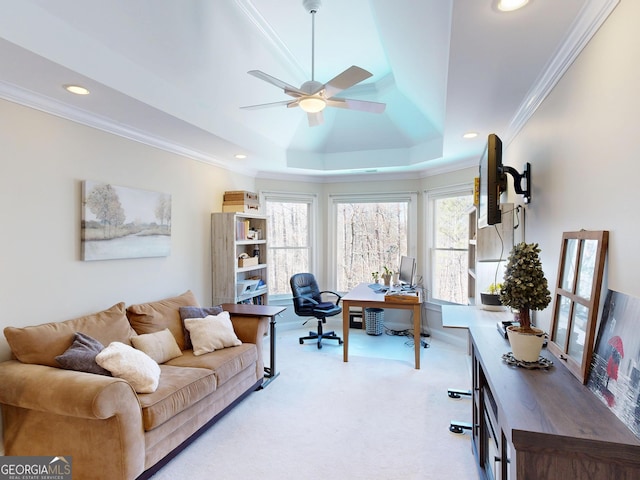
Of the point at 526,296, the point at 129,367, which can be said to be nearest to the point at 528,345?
the point at 526,296

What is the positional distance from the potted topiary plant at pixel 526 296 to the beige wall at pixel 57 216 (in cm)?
→ 294

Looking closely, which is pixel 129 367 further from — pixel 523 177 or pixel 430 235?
pixel 430 235

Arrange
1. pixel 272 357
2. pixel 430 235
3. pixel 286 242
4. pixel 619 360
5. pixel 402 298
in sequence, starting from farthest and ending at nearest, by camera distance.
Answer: pixel 286 242 < pixel 430 235 < pixel 402 298 < pixel 272 357 < pixel 619 360

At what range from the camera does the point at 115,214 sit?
117 inches

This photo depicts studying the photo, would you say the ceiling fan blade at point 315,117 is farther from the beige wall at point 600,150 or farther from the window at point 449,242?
the window at point 449,242

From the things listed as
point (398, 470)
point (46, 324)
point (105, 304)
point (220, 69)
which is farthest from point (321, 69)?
point (398, 470)

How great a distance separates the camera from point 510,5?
1494 mm

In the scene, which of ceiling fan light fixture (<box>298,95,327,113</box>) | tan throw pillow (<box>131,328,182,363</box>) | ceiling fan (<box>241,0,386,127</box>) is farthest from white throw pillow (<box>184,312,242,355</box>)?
ceiling fan light fixture (<box>298,95,327,113</box>)

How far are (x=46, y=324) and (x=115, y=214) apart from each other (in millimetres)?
1009

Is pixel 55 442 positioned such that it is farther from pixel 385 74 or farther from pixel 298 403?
pixel 385 74

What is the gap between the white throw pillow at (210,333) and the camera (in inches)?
120

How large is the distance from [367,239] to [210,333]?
10.4 feet

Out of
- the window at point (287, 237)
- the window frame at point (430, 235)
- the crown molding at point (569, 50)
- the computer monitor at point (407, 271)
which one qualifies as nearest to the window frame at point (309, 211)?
the window at point (287, 237)

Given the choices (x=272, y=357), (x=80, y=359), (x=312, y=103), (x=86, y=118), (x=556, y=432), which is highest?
(x=312, y=103)
